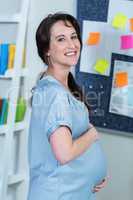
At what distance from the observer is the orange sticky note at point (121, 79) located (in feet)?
6.57

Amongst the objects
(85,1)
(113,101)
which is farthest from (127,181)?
(85,1)

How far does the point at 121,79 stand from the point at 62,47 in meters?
0.63

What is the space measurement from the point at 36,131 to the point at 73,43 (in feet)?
1.20

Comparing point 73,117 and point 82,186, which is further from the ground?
point 73,117

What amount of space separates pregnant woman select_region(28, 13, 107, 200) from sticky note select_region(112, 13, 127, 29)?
50cm

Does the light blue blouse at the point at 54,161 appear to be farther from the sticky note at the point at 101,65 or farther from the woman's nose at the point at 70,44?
the sticky note at the point at 101,65

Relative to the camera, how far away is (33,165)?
1486mm

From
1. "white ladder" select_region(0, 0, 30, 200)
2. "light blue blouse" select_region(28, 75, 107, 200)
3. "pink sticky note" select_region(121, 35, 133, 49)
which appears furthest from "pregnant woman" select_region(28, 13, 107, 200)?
"white ladder" select_region(0, 0, 30, 200)

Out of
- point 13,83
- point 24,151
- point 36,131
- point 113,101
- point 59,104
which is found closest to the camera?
point 59,104

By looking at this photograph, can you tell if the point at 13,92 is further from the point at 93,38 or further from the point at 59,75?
the point at 59,75

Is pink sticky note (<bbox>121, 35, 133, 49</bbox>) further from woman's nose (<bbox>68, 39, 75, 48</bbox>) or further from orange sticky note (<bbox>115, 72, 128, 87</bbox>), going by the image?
woman's nose (<bbox>68, 39, 75, 48</bbox>)

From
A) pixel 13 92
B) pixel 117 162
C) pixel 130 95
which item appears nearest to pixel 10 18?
pixel 13 92

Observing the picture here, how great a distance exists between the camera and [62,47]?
4.83 ft

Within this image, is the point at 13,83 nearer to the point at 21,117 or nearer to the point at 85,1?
the point at 21,117
